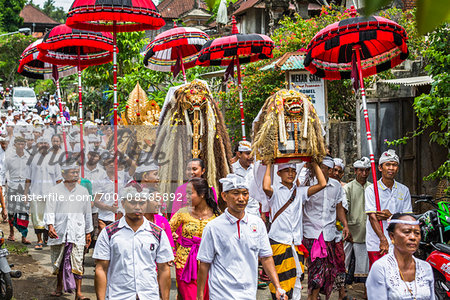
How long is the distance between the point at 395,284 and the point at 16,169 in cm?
938

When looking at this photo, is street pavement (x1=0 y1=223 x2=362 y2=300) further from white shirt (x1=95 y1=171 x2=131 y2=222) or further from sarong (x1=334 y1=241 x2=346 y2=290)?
white shirt (x1=95 y1=171 x2=131 y2=222)

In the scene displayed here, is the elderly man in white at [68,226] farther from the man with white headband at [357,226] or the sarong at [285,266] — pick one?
Result: the man with white headband at [357,226]

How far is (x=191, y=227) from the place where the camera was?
20.4 ft

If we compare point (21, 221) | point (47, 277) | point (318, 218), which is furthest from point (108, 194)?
point (21, 221)

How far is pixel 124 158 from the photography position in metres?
9.58

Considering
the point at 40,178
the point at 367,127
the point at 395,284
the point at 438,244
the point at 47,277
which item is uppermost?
the point at 367,127

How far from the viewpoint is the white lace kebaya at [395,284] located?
171 inches

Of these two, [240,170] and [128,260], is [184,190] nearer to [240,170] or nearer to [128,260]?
[128,260]

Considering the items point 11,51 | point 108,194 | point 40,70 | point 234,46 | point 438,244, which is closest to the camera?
point 438,244

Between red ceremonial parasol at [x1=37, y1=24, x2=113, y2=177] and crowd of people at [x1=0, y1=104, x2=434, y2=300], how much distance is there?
1.24m

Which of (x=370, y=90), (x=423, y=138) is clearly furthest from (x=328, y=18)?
(x=423, y=138)

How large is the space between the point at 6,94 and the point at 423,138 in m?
36.0

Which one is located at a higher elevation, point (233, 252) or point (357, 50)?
point (357, 50)

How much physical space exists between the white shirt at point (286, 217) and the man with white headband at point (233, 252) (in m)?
1.37
